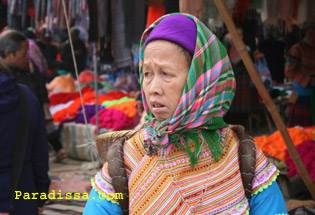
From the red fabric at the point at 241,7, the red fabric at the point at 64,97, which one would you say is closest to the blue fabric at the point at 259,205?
the red fabric at the point at 241,7

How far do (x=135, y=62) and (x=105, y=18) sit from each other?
62 cm

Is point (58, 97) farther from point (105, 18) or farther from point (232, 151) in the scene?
point (232, 151)

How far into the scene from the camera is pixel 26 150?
2.25m

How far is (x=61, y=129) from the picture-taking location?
6027 mm

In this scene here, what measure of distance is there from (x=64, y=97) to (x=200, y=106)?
619cm

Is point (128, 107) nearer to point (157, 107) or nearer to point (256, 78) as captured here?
point (256, 78)

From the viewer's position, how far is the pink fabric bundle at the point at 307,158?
3373 millimetres

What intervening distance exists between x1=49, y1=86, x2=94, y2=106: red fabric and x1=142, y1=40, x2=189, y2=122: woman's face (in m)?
5.97

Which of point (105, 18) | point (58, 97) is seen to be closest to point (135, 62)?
point (105, 18)

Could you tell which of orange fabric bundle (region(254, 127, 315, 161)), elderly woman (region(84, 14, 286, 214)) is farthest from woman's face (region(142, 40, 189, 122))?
orange fabric bundle (region(254, 127, 315, 161))

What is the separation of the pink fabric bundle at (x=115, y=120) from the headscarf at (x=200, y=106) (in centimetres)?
412

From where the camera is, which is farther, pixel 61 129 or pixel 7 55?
pixel 61 129

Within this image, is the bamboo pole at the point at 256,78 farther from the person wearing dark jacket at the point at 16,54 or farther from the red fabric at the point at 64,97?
the red fabric at the point at 64,97

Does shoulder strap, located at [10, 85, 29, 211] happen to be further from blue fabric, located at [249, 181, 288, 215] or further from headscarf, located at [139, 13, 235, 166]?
blue fabric, located at [249, 181, 288, 215]
